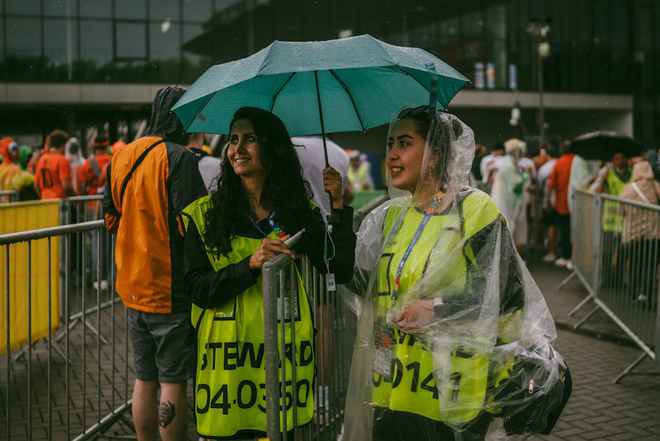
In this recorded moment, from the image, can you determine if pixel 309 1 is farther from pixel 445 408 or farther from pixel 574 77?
pixel 445 408

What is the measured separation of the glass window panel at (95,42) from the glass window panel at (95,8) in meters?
0.26

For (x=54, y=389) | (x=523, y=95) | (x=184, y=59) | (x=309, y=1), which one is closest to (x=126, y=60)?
(x=184, y=59)

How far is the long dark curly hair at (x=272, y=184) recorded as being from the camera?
3.34 m

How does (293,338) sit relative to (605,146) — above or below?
below

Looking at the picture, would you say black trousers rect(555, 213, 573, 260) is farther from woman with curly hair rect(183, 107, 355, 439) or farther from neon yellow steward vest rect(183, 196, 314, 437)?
Answer: neon yellow steward vest rect(183, 196, 314, 437)

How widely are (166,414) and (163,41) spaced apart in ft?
97.2

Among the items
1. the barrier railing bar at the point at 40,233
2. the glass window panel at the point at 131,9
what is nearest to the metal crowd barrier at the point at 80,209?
the barrier railing bar at the point at 40,233

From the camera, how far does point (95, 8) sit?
101 feet

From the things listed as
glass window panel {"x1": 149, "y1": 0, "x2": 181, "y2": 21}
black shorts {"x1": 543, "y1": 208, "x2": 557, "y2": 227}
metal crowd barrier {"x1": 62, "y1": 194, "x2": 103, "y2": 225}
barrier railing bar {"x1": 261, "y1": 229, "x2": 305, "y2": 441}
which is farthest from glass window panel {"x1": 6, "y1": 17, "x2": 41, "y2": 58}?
barrier railing bar {"x1": 261, "y1": 229, "x2": 305, "y2": 441}

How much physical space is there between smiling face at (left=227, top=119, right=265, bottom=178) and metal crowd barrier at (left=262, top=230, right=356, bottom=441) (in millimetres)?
373

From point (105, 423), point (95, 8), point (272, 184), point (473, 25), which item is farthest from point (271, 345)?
point (473, 25)

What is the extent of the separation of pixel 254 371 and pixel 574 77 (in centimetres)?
3771

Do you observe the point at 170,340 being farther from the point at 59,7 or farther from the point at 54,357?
the point at 59,7

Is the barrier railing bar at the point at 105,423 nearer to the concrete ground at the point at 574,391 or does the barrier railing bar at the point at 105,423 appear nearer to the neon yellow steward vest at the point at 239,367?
the concrete ground at the point at 574,391
